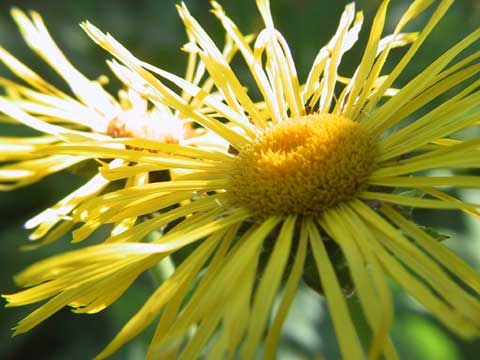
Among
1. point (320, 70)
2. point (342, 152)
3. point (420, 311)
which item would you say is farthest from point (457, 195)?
point (342, 152)

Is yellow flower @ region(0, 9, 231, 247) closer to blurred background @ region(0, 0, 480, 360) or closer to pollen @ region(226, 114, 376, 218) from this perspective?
pollen @ region(226, 114, 376, 218)

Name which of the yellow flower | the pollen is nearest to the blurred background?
the yellow flower

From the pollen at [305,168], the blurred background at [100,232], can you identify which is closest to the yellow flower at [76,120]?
the pollen at [305,168]

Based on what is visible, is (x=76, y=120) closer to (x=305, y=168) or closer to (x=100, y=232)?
(x=305, y=168)

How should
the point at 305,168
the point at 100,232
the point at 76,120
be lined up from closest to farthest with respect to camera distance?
the point at 305,168 < the point at 76,120 < the point at 100,232

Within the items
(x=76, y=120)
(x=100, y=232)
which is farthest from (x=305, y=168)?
(x=100, y=232)

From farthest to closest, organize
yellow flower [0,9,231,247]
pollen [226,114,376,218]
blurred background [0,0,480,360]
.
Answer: blurred background [0,0,480,360] → yellow flower [0,9,231,247] → pollen [226,114,376,218]

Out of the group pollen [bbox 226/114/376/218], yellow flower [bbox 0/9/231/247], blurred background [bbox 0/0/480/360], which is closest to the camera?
pollen [bbox 226/114/376/218]
